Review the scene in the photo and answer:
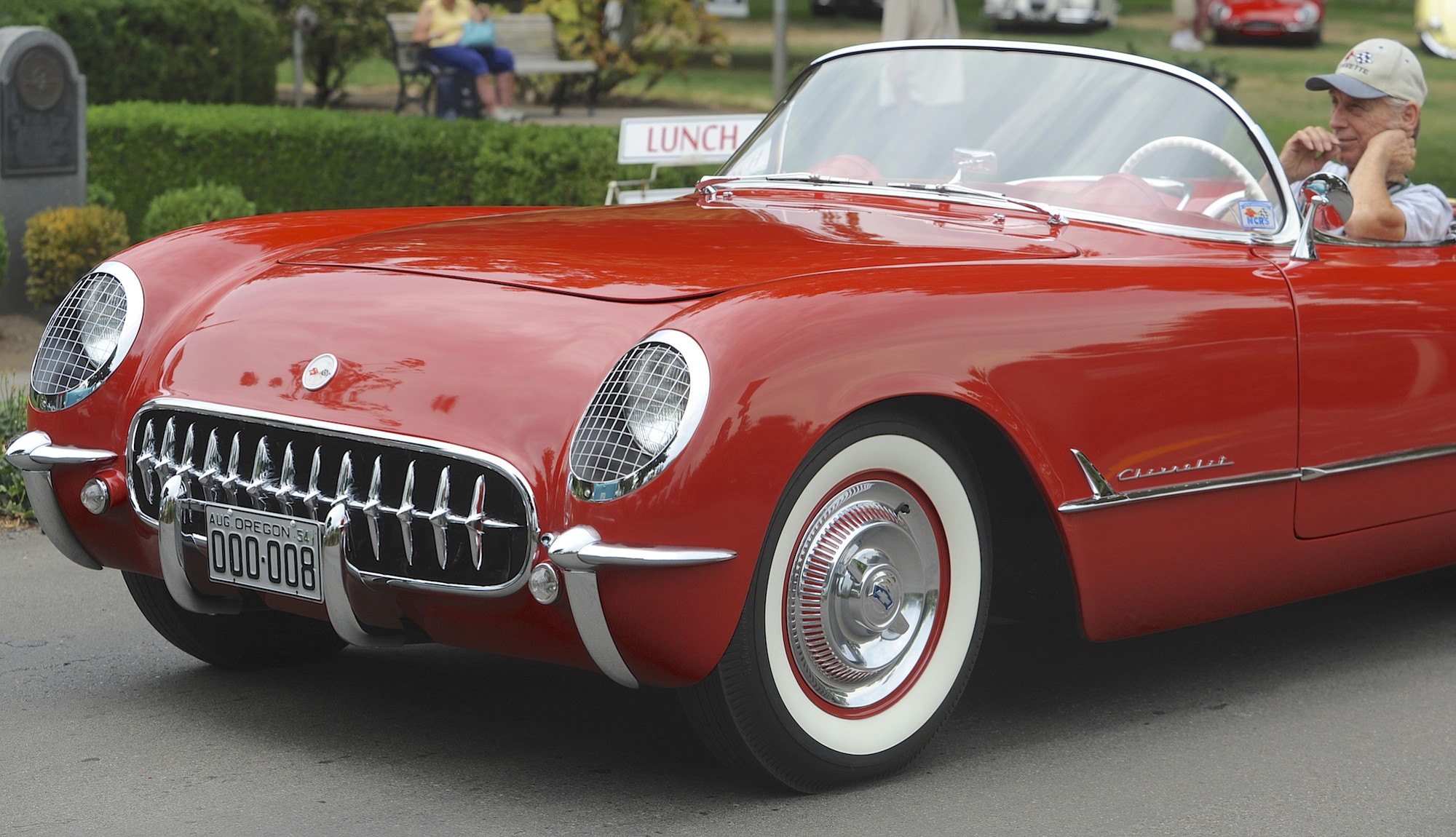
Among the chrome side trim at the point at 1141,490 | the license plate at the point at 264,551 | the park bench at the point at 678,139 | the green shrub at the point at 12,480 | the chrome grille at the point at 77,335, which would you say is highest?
the park bench at the point at 678,139

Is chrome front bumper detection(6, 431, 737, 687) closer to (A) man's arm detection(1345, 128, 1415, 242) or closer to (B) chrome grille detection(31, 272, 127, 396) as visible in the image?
(B) chrome grille detection(31, 272, 127, 396)

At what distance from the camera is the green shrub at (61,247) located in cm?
941

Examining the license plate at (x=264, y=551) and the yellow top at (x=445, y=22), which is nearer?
the license plate at (x=264, y=551)

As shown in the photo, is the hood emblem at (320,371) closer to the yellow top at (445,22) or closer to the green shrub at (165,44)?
the green shrub at (165,44)

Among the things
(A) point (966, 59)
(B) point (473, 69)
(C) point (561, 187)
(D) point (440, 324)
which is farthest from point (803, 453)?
(B) point (473, 69)

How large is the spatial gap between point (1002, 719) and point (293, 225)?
6.58 ft

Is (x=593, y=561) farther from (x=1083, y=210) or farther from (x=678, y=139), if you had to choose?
(x=678, y=139)

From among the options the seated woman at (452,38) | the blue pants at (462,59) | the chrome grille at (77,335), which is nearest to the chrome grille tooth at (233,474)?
the chrome grille at (77,335)

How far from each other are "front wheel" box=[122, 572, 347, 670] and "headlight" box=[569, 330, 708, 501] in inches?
50.4

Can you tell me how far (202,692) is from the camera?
4047 millimetres

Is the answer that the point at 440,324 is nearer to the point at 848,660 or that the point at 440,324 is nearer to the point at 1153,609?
the point at 848,660

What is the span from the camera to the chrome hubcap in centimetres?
331

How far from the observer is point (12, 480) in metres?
5.91

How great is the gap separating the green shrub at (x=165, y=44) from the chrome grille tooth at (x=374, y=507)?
989cm
